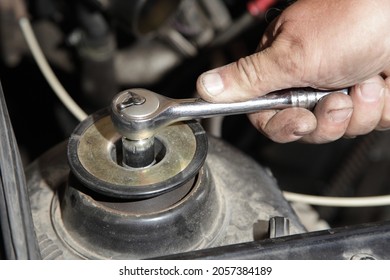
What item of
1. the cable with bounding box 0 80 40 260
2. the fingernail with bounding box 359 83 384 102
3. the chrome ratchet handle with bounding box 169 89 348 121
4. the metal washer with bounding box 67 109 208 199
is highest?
the cable with bounding box 0 80 40 260

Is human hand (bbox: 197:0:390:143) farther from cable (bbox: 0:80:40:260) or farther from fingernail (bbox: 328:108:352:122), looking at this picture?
cable (bbox: 0:80:40:260)

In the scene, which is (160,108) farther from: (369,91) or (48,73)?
(48,73)

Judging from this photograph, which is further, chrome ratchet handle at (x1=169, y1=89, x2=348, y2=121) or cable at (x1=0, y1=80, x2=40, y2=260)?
chrome ratchet handle at (x1=169, y1=89, x2=348, y2=121)

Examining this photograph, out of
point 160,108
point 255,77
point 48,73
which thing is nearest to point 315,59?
point 255,77

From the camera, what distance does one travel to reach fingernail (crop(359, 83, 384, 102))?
2.64 ft

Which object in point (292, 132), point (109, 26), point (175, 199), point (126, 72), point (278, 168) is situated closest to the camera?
point (175, 199)

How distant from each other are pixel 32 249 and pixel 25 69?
2.85 ft

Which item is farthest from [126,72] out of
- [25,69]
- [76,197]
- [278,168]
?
[76,197]

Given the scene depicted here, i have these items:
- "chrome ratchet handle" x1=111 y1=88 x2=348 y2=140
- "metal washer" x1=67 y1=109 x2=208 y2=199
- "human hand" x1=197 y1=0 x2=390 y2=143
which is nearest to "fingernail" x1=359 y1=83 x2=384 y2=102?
"human hand" x1=197 y1=0 x2=390 y2=143

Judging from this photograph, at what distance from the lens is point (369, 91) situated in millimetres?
808

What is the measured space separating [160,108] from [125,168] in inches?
3.0

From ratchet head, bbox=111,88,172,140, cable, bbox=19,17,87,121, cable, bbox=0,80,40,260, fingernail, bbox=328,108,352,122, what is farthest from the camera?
cable, bbox=19,17,87,121
